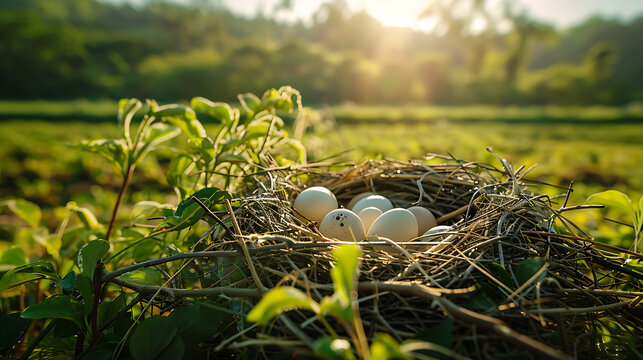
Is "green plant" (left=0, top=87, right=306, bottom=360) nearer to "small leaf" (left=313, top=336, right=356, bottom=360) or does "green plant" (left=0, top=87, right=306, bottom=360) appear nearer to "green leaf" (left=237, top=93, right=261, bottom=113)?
"green leaf" (left=237, top=93, right=261, bottom=113)

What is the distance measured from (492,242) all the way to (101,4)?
168 ft

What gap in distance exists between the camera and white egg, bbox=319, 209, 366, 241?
819 millimetres

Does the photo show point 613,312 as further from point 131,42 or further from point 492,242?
point 131,42

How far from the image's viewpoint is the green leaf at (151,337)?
1.46ft

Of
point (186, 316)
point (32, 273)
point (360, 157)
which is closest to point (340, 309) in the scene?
point (186, 316)

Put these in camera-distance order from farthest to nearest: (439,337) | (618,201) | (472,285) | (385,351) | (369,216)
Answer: (369,216), (618,201), (472,285), (439,337), (385,351)

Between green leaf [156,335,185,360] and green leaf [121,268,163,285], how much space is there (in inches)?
6.2

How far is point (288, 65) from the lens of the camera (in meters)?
23.7

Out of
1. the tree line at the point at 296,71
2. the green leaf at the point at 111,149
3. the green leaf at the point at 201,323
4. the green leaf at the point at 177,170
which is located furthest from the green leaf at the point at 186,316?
the tree line at the point at 296,71

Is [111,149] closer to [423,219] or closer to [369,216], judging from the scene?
[369,216]

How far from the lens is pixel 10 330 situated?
59 centimetres

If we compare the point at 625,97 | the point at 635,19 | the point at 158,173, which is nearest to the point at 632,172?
the point at 158,173

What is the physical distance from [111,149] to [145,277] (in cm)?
38

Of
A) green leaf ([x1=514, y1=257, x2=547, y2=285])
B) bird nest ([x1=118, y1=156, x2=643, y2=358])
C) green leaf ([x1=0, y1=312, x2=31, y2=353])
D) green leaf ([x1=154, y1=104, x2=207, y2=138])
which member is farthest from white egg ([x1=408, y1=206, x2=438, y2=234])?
green leaf ([x1=0, y1=312, x2=31, y2=353])
